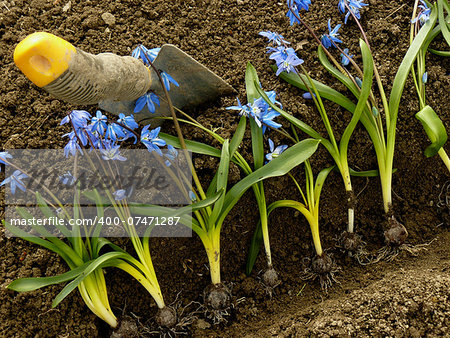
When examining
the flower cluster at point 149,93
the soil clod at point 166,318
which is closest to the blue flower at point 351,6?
the flower cluster at point 149,93

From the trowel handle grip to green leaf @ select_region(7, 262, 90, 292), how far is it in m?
0.54

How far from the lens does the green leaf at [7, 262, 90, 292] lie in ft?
4.81

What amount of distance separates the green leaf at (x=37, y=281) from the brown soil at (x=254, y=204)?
0.13 m

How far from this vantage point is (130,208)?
161 centimetres

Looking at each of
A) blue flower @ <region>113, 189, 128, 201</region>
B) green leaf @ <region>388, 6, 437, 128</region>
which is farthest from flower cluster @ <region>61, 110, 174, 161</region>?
green leaf @ <region>388, 6, 437, 128</region>

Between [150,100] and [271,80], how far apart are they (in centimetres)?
53

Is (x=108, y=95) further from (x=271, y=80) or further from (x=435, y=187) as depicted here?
(x=435, y=187)

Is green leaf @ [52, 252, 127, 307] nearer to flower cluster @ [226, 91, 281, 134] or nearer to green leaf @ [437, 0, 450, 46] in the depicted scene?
flower cluster @ [226, 91, 281, 134]

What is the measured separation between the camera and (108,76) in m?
1.41

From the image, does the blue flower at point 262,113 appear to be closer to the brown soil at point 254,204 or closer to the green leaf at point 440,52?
the brown soil at point 254,204

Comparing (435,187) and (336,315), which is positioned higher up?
(435,187)

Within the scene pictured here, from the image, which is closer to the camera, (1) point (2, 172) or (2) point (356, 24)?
(1) point (2, 172)

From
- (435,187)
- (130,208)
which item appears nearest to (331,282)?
(435,187)

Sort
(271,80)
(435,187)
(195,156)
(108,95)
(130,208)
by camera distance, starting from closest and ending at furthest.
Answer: (108,95), (130,208), (195,156), (271,80), (435,187)
